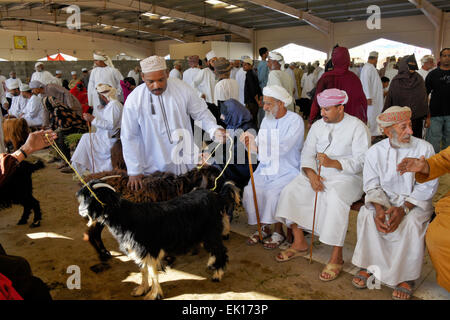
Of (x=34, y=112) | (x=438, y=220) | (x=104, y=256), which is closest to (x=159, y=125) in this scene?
(x=104, y=256)

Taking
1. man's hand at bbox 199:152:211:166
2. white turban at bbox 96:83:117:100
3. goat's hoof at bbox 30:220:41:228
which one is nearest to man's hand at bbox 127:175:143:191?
man's hand at bbox 199:152:211:166

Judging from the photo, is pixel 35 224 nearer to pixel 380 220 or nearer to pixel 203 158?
pixel 203 158

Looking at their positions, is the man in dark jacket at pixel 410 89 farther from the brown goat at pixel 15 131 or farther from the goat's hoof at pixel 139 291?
the brown goat at pixel 15 131

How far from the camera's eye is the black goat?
4191 millimetres

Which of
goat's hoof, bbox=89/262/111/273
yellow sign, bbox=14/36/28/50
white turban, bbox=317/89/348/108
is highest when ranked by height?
yellow sign, bbox=14/36/28/50

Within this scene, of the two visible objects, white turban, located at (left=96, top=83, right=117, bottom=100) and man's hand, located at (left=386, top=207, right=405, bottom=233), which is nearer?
man's hand, located at (left=386, top=207, right=405, bottom=233)

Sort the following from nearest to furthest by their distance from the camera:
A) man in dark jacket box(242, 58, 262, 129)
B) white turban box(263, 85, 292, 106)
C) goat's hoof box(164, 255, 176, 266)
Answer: goat's hoof box(164, 255, 176, 266)
white turban box(263, 85, 292, 106)
man in dark jacket box(242, 58, 262, 129)

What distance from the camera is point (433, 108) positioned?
5793 mm

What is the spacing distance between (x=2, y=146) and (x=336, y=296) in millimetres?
3604

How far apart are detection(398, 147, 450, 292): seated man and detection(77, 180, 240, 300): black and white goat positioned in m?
1.44

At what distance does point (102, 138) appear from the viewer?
18.6 ft

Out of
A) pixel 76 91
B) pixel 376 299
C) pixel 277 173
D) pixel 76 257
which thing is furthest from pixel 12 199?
pixel 76 91

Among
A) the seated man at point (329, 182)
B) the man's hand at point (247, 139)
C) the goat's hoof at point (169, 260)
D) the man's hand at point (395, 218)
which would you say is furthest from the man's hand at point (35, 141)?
the man's hand at point (395, 218)

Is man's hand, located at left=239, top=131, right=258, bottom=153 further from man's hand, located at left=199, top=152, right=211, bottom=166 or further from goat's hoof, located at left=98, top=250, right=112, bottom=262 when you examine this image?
→ goat's hoof, located at left=98, top=250, right=112, bottom=262
